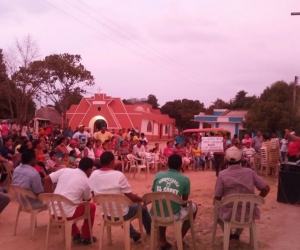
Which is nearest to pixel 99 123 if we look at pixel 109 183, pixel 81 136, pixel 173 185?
pixel 81 136

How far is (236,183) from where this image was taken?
5.03 metres

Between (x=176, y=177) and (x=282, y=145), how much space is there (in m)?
12.7

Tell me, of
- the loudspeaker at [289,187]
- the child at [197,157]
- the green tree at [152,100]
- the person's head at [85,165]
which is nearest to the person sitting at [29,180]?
the person's head at [85,165]

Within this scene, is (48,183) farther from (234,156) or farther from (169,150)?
(169,150)

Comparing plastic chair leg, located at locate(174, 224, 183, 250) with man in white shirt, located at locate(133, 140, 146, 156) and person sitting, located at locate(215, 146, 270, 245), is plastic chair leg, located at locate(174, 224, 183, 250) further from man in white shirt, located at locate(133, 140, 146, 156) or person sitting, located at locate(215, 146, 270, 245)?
man in white shirt, located at locate(133, 140, 146, 156)

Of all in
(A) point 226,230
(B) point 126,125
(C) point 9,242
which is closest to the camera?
(A) point 226,230

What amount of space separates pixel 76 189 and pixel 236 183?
86.9 inches

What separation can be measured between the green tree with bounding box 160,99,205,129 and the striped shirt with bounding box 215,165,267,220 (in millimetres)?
46054

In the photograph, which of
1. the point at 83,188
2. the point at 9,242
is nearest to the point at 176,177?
the point at 83,188

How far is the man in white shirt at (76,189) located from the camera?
5.18 metres

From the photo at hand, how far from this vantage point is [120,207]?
191 inches

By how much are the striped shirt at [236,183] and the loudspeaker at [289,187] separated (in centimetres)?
350

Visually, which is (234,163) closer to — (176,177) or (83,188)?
(176,177)

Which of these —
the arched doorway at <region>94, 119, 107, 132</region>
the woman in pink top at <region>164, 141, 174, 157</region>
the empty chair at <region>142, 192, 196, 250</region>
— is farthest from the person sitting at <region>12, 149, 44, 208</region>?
the arched doorway at <region>94, 119, 107, 132</region>
